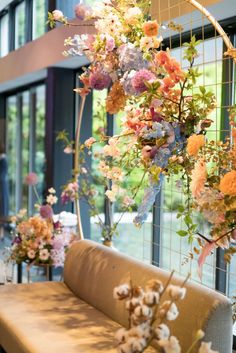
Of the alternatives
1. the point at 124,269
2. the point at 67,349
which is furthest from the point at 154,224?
the point at 67,349

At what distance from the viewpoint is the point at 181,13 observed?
10.8 ft

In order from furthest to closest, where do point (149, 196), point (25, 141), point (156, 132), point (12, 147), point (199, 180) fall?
point (12, 147), point (25, 141), point (149, 196), point (156, 132), point (199, 180)

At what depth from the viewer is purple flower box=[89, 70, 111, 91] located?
117 inches

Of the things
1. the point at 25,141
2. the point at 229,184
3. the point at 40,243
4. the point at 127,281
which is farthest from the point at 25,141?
the point at 229,184

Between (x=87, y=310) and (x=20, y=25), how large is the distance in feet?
18.5

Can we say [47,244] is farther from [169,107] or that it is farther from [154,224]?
[169,107]

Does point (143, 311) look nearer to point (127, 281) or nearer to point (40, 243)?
point (127, 281)

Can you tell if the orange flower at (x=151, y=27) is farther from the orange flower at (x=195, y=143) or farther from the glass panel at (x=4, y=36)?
the glass panel at (x=4, y=36)

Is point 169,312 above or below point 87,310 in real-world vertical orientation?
above

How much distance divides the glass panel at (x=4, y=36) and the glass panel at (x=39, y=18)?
125cm

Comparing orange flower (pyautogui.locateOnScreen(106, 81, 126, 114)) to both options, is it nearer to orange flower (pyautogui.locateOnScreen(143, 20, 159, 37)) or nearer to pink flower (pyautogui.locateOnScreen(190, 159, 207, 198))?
orange flower (pyautogui.locateOnScreen(143, 20, 159, 37))

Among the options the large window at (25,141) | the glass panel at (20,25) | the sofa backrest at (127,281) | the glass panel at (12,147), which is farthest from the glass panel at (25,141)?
the sofa backrest at (127,281)

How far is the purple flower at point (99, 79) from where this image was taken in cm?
298

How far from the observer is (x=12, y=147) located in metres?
9.18
